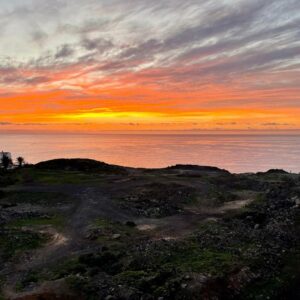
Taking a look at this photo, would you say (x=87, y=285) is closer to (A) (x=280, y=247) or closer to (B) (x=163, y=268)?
(B) (x=163, y=268)

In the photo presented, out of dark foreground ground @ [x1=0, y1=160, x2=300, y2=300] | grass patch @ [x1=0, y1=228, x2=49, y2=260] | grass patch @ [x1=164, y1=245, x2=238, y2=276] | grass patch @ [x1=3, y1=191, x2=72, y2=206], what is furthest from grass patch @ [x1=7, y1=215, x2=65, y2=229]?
grass patch @ [x1=164, y1=245, x2=238, y2=276]

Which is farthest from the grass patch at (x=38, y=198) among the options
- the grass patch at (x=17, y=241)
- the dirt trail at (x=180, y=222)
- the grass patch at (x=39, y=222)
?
the dirt trail at (x=180, y=222)

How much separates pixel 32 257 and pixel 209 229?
15527mm

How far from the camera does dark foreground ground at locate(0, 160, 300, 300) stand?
27.7 metres

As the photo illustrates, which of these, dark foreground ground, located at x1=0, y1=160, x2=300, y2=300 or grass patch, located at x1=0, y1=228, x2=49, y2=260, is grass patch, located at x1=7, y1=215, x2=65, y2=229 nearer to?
dark foreground ground, located at x1=0, y1=160, x2=300, y2=300

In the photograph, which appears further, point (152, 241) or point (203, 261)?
point (152, 241)

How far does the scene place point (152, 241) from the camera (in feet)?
119

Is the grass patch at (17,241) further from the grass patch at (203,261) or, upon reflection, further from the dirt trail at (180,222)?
the grass patch at (203,261)

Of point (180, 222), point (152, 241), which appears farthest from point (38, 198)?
point (152, 241)

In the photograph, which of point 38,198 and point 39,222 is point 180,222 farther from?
point 38,198

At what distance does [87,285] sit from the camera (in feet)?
92.1

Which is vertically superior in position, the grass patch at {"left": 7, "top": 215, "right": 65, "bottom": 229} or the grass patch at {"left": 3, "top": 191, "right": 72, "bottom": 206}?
the grass patch at {"left": 3, "top": 191, "right": 72, "bottom": 206}

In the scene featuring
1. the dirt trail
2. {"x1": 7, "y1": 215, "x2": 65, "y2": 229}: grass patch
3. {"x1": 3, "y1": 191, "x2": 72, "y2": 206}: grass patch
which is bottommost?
the dirt trail

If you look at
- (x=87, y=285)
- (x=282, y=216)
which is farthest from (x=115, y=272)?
(x=282, y=216)
